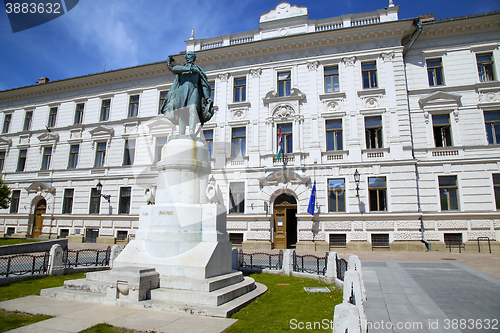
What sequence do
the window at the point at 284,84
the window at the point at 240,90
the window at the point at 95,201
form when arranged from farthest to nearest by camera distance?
the window at the point at 95,201 < the window at the point at 240,90 < the window at the point at 284,84

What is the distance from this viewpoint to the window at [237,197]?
2386cm

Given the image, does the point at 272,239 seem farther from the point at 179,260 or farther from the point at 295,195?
the point at 179,260

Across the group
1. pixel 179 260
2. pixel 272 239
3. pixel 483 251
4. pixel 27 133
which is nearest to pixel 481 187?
pixel 483 251

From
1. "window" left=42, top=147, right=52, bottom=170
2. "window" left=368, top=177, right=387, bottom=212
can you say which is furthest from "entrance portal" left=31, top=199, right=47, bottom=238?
"window" left=368, top=177, right=387, bottom=212

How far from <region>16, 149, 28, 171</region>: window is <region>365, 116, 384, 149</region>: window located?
114 ft

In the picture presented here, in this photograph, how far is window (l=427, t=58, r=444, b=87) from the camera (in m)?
22.5

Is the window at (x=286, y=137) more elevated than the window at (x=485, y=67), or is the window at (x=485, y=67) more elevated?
the window at (x=485, y=67)

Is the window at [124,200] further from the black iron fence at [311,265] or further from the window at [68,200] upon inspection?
the black iron fence at [311,265]

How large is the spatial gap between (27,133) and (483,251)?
139ft

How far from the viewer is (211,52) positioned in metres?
26.3

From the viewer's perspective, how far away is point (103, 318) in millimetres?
5812

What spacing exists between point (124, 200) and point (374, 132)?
875 inches

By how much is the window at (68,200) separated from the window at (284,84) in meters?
22.1

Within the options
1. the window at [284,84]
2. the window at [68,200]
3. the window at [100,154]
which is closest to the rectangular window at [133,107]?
the window at [100,154]
